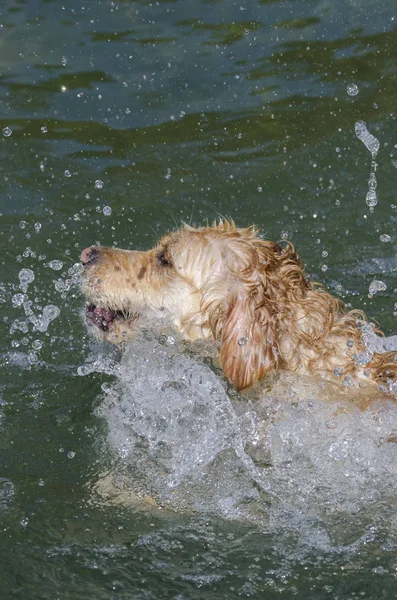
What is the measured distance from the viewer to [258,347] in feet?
19.9

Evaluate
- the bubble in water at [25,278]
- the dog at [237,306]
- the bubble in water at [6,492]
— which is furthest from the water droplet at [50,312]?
the bubble in water at [6,492]

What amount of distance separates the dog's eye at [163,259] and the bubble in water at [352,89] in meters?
5.20

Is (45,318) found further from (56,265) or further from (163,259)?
(163,259)

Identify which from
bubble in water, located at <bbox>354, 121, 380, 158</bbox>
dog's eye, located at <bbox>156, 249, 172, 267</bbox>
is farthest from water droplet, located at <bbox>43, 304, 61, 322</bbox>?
bubble in water, located at <bbox>354, 121, 380, 158</bbox>

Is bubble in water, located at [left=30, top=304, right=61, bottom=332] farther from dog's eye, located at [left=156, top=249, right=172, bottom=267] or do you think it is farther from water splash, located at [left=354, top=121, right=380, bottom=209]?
water splash, located at [left=354, top=121, right=380, bottom=209]

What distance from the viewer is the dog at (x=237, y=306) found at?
20.1 feet

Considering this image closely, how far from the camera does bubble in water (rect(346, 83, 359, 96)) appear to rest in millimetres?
11375

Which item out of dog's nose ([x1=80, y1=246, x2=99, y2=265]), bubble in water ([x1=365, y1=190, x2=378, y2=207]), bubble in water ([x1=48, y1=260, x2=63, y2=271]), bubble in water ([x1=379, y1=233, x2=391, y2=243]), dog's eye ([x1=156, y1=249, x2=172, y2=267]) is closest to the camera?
dog's eye ([x1=156, y1=249, x2=172, y2=267])

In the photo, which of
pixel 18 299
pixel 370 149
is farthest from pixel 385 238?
pixel 18 299

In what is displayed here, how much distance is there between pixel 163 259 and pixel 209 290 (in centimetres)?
56

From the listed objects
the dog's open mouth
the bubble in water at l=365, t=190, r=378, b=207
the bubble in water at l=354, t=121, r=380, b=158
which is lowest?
the bubble in water at l=365, t=190, r=378, b=207

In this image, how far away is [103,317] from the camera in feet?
23.0

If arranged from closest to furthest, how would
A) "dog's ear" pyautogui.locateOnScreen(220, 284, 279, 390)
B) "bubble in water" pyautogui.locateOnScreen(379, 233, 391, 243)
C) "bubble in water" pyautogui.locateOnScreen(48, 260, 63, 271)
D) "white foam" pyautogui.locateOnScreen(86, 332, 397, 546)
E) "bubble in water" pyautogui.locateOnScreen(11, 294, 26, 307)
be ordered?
"dog's ear" pyautogui.locateOnScreen(220, 284, 279, 390) < "white foam" pyautogui.locateOnScreen(86, 332, 397, 546) < "bubble in water" pyautogui.locateOnScreen(11, 294, 26, 307) < "bubble in water" pyautogui.locateOnScreen(48, 260, 63, 271) < "bubble in water" pyautogui.locateOnScreen(379, 233, 391, 243)

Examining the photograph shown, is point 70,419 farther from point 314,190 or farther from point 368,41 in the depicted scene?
point 368,41
